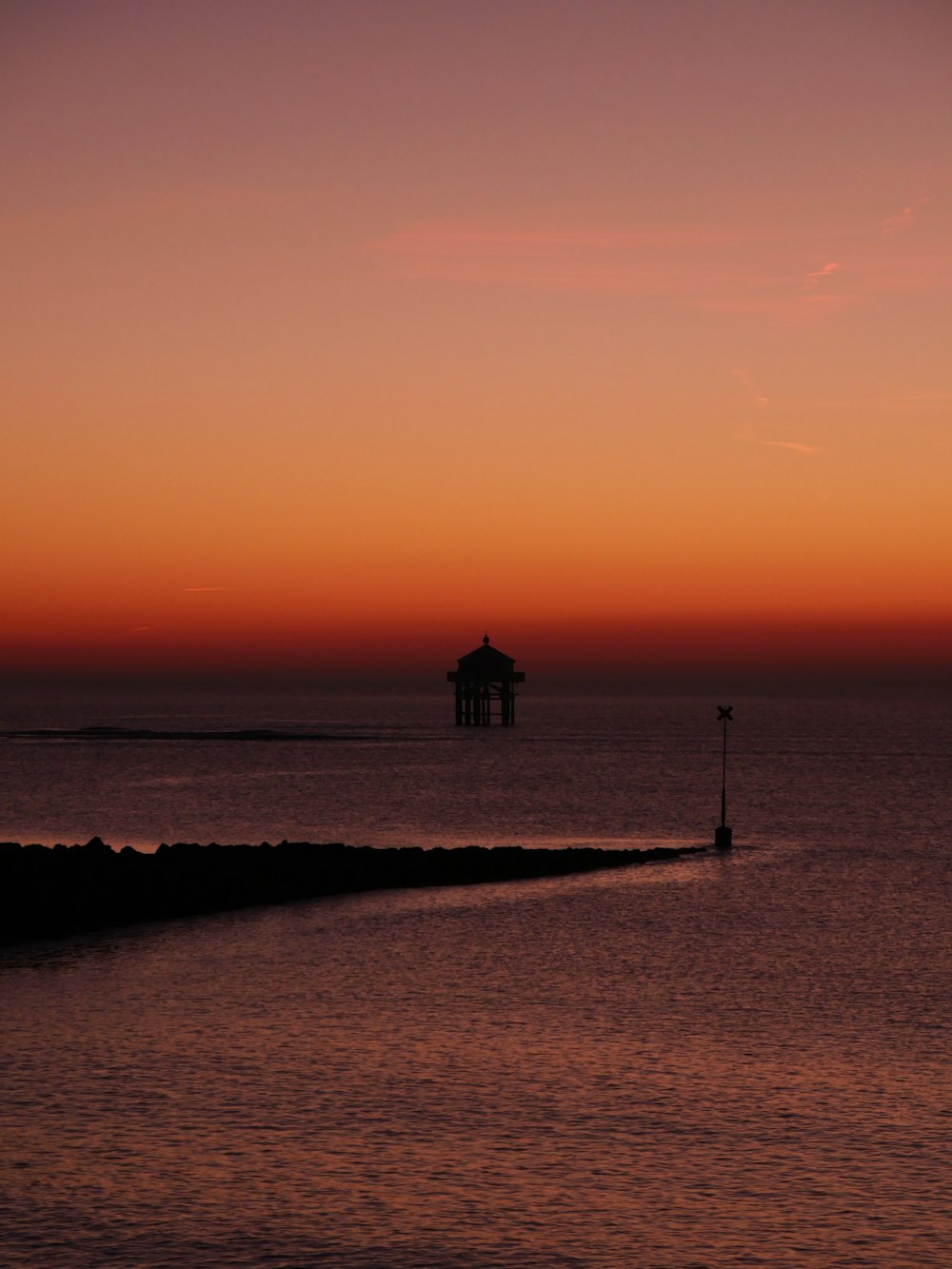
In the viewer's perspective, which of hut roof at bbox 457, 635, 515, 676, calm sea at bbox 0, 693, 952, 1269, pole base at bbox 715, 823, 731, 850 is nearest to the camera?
calm sea at bbox 0, 693, 952, 1269

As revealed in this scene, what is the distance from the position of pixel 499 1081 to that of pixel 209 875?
81.5 ft

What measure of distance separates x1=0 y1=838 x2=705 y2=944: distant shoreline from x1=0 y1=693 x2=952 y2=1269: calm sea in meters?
1.93

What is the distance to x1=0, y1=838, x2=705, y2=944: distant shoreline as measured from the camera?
128ft

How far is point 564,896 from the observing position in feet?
150

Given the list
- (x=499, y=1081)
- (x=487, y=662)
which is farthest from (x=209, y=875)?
(x=487, y=662)

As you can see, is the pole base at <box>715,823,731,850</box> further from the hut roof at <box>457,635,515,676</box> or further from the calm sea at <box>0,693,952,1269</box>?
the hut roof at <box>457,635,515,676</box>

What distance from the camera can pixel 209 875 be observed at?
45.2 metres

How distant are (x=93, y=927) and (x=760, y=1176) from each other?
82.4 feet

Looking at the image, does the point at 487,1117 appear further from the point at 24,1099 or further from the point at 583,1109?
the point at 24,1099

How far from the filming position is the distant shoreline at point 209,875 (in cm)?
3916

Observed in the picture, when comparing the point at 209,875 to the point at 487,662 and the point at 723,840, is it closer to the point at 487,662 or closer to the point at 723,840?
the point at 723,840

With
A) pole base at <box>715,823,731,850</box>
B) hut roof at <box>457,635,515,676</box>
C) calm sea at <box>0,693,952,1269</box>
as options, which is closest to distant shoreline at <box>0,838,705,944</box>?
calm sea at <box>0,693,952,1269</box>

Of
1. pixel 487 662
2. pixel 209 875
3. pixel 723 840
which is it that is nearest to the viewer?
pixel 209 875

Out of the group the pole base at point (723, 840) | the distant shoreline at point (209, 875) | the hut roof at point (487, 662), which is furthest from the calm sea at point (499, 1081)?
the hut roof at point (487, 662)
